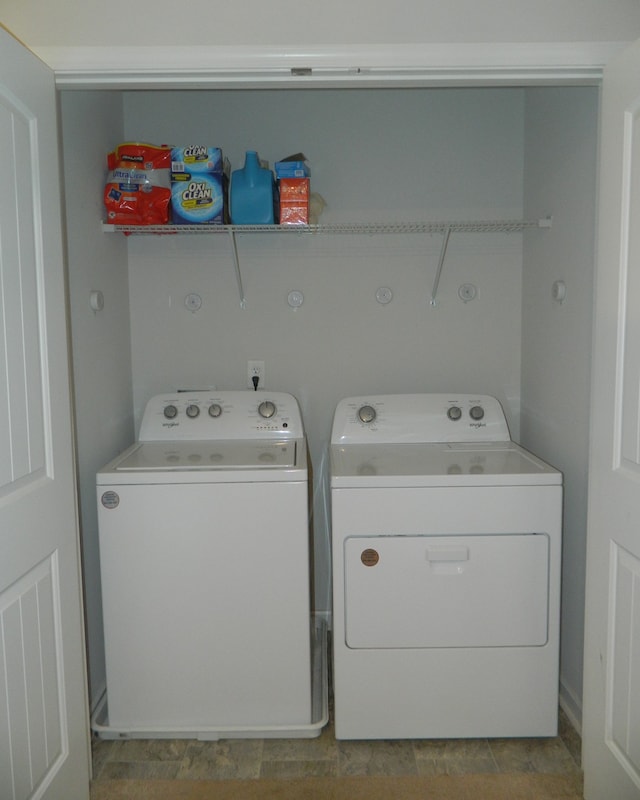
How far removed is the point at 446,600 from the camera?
1.98m

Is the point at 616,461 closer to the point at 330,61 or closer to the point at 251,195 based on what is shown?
the point at 330,61

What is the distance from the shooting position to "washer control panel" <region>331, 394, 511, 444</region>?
2.45 m

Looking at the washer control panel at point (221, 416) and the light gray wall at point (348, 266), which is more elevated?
the light gray wall at point (348, 266)

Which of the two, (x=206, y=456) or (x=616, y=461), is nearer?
(x=616, y=461)

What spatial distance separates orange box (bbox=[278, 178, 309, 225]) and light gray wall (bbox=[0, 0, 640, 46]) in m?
0.80

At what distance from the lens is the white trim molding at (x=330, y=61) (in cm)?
156

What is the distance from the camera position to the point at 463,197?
8.78 ft

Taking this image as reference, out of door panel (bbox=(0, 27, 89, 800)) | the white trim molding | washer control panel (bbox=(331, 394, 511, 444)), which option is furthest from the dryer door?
the white trim molding

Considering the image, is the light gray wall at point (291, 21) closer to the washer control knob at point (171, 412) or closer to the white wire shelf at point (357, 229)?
the white wire shelf at point (357, 229)

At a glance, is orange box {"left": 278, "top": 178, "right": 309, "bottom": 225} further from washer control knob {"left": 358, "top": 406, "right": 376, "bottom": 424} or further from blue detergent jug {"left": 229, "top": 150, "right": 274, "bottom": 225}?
washer control knob {"left": 358, "top": 406, "right": 376, "bottom": 424}

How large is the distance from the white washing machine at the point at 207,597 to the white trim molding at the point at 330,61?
1.07 metres

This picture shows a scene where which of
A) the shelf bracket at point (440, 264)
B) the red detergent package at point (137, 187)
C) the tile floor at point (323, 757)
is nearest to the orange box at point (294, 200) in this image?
the red detergent package at point (137, 187)

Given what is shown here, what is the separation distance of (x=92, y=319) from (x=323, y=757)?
1577 millimetres

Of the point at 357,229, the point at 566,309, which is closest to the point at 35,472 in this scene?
the point at 357,229
